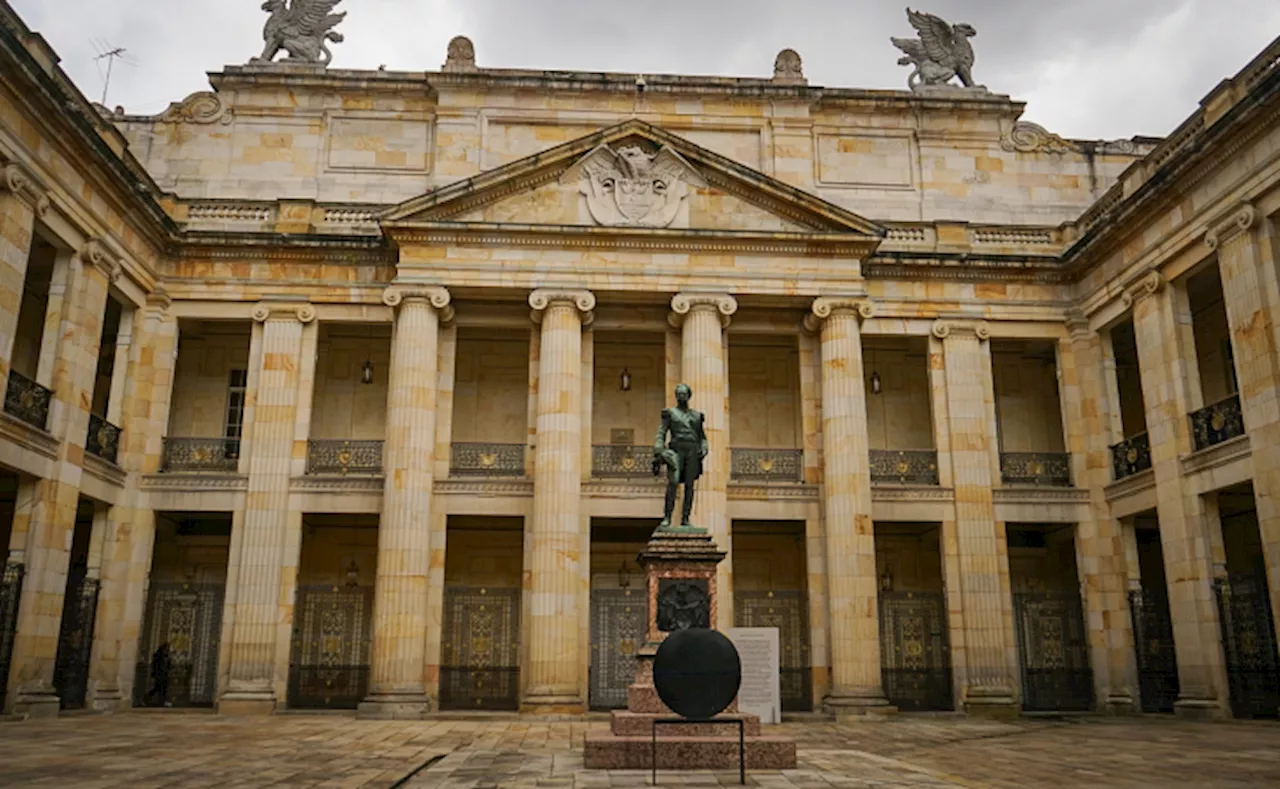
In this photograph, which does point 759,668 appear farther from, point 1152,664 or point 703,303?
point 1152,664

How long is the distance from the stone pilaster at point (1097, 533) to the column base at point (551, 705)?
9.64 metres

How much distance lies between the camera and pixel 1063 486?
20906 millimetres

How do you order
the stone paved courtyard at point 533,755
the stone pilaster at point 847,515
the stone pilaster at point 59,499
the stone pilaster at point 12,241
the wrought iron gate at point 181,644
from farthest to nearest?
the wrought iron gate at point 181,644 < the stone pilaster at point 847,515 < the stone pilaster at point 59,499 < the stone pilaster at point 12,241 < the stone paved courtyard at point 533,755

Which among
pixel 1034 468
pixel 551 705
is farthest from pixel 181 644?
pixel 1034 468

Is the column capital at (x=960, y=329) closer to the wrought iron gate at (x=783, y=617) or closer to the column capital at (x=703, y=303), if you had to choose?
the column capital at (x=703, y=303)

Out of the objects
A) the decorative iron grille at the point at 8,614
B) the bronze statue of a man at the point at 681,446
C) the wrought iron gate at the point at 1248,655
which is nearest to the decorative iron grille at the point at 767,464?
the wrought iron gate at the point at 1248,655

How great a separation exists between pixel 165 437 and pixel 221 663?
4471 millimetres

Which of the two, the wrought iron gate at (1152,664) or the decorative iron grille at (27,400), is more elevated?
the decorative iron grille at (27,400)

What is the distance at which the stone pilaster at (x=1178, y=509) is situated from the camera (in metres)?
16.9

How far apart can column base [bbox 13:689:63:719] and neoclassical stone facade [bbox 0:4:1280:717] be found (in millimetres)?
55

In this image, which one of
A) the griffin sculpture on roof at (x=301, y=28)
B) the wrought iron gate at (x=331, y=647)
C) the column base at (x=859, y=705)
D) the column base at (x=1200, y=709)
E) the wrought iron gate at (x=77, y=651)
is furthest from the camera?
the griffin sculpture on roof at (x=301, y=28)

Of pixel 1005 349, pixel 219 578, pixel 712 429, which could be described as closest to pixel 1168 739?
pixel 712 429

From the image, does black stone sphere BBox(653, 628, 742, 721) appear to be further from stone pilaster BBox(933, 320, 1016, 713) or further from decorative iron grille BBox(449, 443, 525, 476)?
stone pilaster BBox(933, 320, 1016, 713)

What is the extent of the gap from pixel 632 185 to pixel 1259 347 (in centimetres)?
1093
